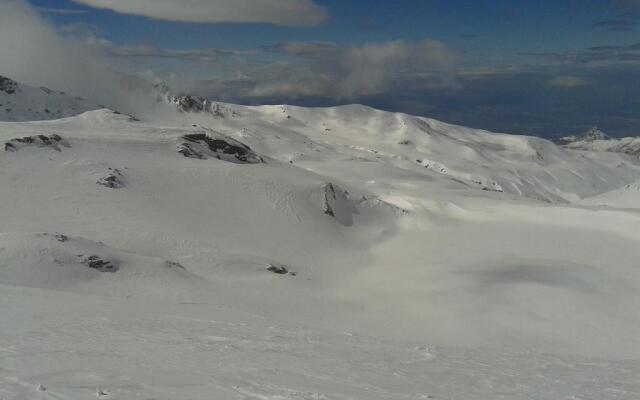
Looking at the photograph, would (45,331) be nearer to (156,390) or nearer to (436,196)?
(156,390)

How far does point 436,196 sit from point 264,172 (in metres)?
25.8

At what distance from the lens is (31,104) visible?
109m

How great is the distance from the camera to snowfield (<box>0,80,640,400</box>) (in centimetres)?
1139

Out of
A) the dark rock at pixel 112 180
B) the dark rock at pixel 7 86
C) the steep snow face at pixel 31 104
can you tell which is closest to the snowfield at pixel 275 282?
the dark rock at pixel 112 180

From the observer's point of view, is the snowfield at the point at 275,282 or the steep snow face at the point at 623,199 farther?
the steep snow face at the point at 623,199

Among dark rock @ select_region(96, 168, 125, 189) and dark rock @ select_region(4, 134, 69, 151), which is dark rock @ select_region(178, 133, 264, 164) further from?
dark rock @ select_region(96, 168, 125, 189)

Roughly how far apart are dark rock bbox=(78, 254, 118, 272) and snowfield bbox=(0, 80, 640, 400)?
0.24ft

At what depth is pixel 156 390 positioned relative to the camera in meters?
8.73

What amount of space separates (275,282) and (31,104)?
324ft

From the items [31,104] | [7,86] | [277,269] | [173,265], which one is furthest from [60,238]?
[7,86]

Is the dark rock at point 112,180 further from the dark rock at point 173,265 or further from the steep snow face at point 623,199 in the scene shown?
the steep snow face at point 623,199

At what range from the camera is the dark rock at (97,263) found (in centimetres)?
2717

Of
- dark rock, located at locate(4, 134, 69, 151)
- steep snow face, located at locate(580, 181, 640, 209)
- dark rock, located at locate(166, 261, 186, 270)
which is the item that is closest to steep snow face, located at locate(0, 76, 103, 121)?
dark rock, located at locate(4, 134, 69, 151)

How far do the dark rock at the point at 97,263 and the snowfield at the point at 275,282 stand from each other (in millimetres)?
73
